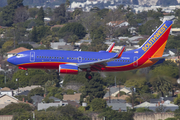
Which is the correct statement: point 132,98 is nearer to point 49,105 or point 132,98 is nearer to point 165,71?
point 49,105

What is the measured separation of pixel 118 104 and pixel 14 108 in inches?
1049

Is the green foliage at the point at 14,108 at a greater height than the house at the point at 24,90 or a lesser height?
greater

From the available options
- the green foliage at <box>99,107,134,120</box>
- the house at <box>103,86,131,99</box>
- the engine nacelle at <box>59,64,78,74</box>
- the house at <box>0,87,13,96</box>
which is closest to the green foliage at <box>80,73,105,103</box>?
the house at <box>103,86,131,99</box>

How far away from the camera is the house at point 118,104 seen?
105512 millimetres

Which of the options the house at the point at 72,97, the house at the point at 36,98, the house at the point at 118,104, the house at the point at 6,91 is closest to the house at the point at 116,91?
the house at the point at 118,104

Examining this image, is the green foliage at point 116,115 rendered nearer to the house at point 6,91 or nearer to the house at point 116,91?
the house at point 116,91

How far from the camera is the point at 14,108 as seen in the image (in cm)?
10200

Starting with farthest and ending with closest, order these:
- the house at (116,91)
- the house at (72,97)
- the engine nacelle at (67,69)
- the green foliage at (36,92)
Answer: the green foliage at (36,92) → the house at (116,91) → the house at (72,97) → the engine nacelle at (67,69)

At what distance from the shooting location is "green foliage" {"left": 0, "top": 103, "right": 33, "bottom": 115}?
10003cm

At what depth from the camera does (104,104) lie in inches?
4245

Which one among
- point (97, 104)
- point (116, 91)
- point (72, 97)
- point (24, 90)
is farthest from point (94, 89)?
point (24, 90)

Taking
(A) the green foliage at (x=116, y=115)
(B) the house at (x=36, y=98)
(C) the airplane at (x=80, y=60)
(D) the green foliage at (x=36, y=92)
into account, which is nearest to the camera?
(C) the airplane at (x=80, y=60)

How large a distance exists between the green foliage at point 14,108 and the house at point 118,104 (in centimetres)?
2109

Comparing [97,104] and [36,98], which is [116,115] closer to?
[97,104]
